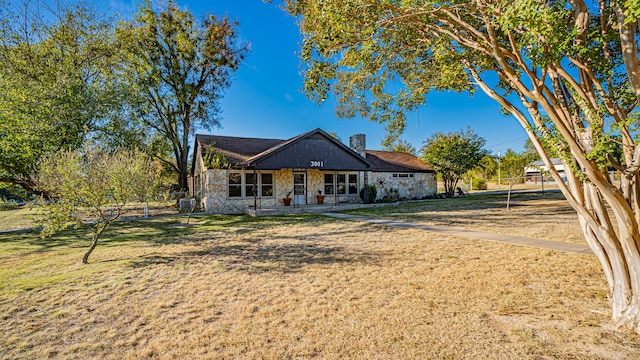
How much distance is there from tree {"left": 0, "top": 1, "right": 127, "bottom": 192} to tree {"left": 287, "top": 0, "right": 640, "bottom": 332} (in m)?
11.0

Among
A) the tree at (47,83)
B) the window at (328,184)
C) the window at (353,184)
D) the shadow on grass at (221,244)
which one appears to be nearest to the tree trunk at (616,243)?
the shadow on grass at (221,244)

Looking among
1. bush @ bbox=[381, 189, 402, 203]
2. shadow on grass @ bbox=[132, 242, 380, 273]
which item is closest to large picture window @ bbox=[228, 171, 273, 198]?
bush @ bbox=[381, 189, 402, 203]

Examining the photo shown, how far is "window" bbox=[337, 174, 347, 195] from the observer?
20.3 metres

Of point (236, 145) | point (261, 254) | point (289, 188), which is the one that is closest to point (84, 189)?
point (261, 254)

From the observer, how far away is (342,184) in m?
20.4

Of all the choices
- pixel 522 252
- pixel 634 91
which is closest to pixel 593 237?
pixel 634 91

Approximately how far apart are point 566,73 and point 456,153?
71.8 ft

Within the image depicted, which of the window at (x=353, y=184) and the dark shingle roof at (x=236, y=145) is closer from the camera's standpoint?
the dark shingle roof at (x=236, y=145)

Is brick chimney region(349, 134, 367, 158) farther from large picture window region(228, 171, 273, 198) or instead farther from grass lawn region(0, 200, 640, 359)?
grass lawn region(0, 200, 640, 359)

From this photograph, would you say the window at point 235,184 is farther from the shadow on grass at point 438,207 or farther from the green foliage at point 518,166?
the green foliage at point 518,166

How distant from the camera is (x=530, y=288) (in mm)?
4559

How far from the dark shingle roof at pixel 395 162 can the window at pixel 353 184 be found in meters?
2.07

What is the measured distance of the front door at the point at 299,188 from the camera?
1850 centimetres

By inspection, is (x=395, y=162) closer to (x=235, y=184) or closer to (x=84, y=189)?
(x=235, y=184)
